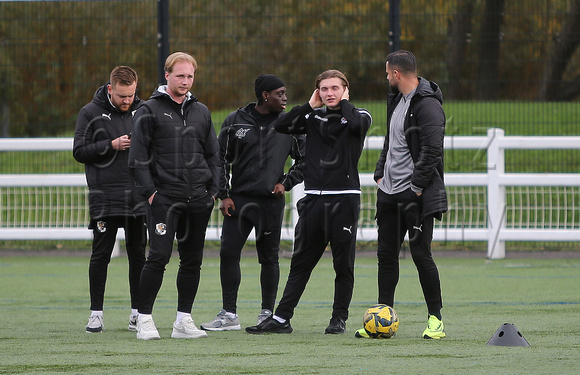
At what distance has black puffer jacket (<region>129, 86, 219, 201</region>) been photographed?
22.1 feet

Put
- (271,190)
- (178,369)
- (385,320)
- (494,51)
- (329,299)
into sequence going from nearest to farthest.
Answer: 1. (178,369)
2. (385,320)
3. (271,190)
4. (329,299)
5. (494,51)

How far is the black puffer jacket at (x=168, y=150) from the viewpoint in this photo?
265 inches

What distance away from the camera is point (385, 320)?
6.66 metres

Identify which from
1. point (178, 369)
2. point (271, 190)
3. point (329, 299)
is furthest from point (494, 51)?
point (178, 369)

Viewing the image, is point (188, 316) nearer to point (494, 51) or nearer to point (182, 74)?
point (182, 74)

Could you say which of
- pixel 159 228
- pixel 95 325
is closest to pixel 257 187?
pixel 159 228

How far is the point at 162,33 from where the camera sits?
13.0 m

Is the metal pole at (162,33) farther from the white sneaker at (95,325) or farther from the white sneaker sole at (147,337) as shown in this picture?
the white sneaker sole at (147,337)

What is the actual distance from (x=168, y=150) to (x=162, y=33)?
652 centimetres

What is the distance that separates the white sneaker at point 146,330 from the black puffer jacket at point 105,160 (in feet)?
3.15

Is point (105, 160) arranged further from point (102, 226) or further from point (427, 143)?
point (427, 143)

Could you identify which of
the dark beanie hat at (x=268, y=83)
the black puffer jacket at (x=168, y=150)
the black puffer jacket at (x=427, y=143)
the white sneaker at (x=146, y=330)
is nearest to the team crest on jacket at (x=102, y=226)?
the black puffer jacket at (x=168, y=150)

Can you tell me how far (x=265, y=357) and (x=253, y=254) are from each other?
24.2ft

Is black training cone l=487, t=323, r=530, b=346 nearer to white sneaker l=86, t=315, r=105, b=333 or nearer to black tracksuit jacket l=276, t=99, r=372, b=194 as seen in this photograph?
black tracksuit jacket l=276, t=99, r=372, b=194
